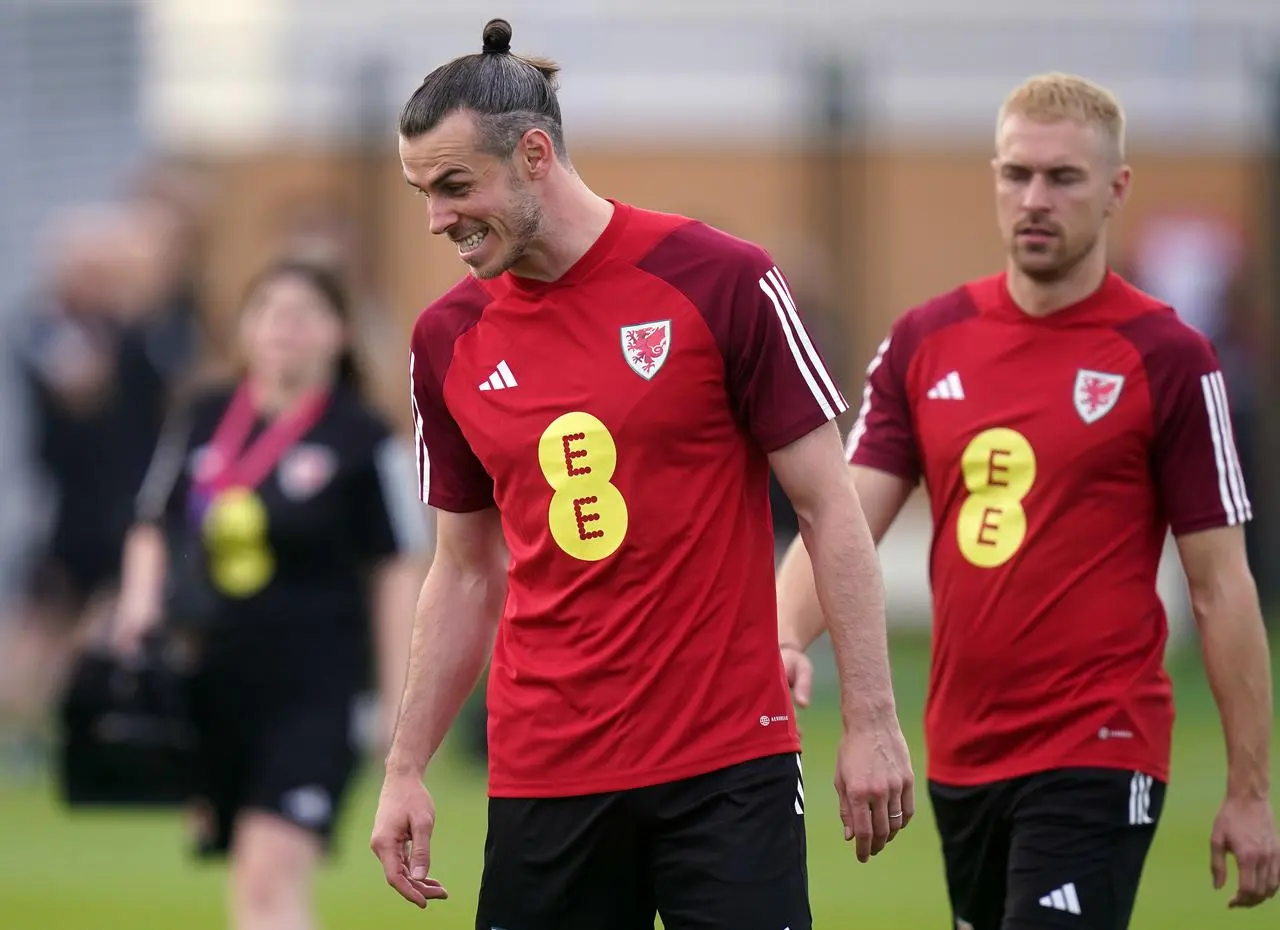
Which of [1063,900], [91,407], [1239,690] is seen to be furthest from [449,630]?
[91,407]

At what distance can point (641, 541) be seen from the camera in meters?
4.94

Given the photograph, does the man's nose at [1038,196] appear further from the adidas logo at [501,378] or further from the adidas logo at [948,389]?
the adidas logo at [501,378]

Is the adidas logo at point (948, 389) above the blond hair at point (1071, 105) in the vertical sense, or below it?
below

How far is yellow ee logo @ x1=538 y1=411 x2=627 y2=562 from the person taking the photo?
16.2ft

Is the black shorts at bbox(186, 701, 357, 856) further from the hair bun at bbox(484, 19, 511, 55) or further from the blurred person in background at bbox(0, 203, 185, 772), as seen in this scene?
the blurred person in background at bbox(0, 203, 185, 772)

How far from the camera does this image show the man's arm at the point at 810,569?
19.1 ft

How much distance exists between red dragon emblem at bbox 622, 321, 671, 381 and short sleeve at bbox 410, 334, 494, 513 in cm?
51

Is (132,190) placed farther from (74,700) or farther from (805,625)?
(805,625)

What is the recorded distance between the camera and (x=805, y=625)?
5.87m

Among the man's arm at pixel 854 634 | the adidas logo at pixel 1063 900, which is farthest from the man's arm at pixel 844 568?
the adidas logo at pixel 1063 900

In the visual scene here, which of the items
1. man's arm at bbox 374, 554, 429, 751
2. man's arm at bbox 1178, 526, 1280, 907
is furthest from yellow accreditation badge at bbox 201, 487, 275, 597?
man's arm at bbox 1178, 526, 1280, 907

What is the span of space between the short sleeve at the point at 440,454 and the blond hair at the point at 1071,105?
1.75 meters

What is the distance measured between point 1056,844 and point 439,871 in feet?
18.1

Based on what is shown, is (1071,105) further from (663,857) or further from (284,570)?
(284,570)
